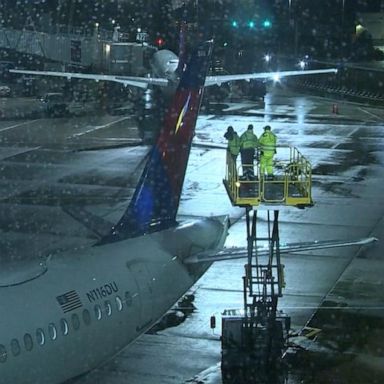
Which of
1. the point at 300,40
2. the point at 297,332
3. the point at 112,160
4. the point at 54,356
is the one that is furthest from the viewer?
the point at 300,40

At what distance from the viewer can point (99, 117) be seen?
50875 mm

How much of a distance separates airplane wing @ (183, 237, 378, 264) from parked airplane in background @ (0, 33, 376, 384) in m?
0.04

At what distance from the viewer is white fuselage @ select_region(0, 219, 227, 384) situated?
400 inches

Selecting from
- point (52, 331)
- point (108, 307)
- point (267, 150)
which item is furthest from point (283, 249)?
point (52, 331)

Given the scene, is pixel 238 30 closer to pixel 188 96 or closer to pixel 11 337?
pixel 188 96

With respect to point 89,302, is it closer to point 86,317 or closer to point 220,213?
point 86,317

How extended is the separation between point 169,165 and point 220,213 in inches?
411

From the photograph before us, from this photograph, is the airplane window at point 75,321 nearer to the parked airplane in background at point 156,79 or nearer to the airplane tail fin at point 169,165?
the airplane tail fin at point 169,165

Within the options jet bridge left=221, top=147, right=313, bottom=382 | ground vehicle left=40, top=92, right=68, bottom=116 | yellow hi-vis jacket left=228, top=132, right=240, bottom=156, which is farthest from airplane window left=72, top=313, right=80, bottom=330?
ground vehicle left=40, top=92, right=68, bottom=116

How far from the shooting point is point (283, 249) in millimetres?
14062

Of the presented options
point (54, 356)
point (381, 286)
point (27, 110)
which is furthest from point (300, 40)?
point (54, 356)

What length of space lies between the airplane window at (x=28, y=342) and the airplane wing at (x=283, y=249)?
4.99 metres

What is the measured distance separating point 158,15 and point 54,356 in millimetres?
81638

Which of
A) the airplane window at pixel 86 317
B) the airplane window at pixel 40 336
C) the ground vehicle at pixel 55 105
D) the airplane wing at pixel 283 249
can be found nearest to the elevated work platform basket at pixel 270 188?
the airplane wing at pixel 283 249
